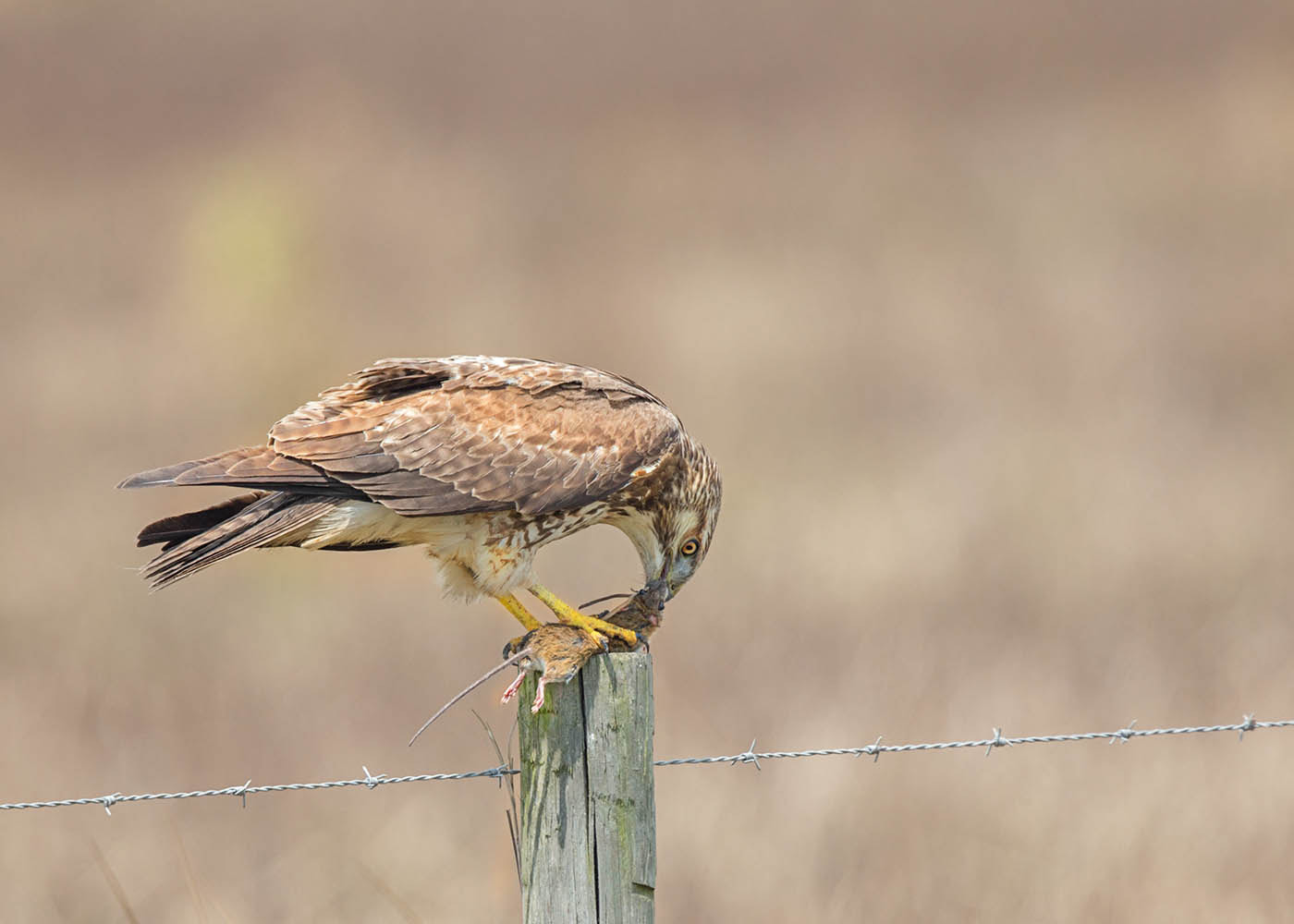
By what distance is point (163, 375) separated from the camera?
37.8ft

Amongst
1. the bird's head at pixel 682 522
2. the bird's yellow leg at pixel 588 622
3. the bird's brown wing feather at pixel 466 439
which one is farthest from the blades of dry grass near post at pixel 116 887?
the bird's head at pixel 682 522

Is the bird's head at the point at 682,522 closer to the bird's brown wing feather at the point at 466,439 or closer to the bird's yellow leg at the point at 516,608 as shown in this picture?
the bird's brown wing feather at the point at 466,439

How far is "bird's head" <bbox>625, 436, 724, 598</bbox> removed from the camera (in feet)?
15.1

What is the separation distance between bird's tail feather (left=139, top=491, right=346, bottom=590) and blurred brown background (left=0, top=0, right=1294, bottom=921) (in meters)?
0.98

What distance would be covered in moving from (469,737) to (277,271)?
7271mm

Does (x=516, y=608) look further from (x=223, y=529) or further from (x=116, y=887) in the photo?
(x=116, y=887)

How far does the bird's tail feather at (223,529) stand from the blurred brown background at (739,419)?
3.21 ft

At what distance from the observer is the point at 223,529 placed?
156 inches

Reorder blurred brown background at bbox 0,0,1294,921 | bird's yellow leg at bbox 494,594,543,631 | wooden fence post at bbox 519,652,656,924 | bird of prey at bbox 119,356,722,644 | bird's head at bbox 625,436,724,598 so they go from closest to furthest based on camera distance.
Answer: wooden fence post at bbox 519,652,656,924
bird of prey at bbox 119,356,722,644
bird's yellow leg at bbox 494,594,543,631
bird's head at bbox 625,436,724,598
blurred brown background at bbox 0,0,1294,921

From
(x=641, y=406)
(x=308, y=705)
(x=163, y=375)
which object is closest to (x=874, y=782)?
(x=641, y=406)

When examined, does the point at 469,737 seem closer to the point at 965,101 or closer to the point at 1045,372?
the point at 1045,372

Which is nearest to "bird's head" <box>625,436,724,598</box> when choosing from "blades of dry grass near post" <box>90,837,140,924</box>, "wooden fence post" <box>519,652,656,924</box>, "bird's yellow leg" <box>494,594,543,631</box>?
"bird's yellow leg" <box>494,594,543,631</box>

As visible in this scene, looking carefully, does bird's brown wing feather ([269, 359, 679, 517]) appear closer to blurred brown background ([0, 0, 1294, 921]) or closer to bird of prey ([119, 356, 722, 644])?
bird of prey ([119, 356, 722, 644])

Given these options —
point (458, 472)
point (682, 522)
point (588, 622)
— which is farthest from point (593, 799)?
point (682, 522)
